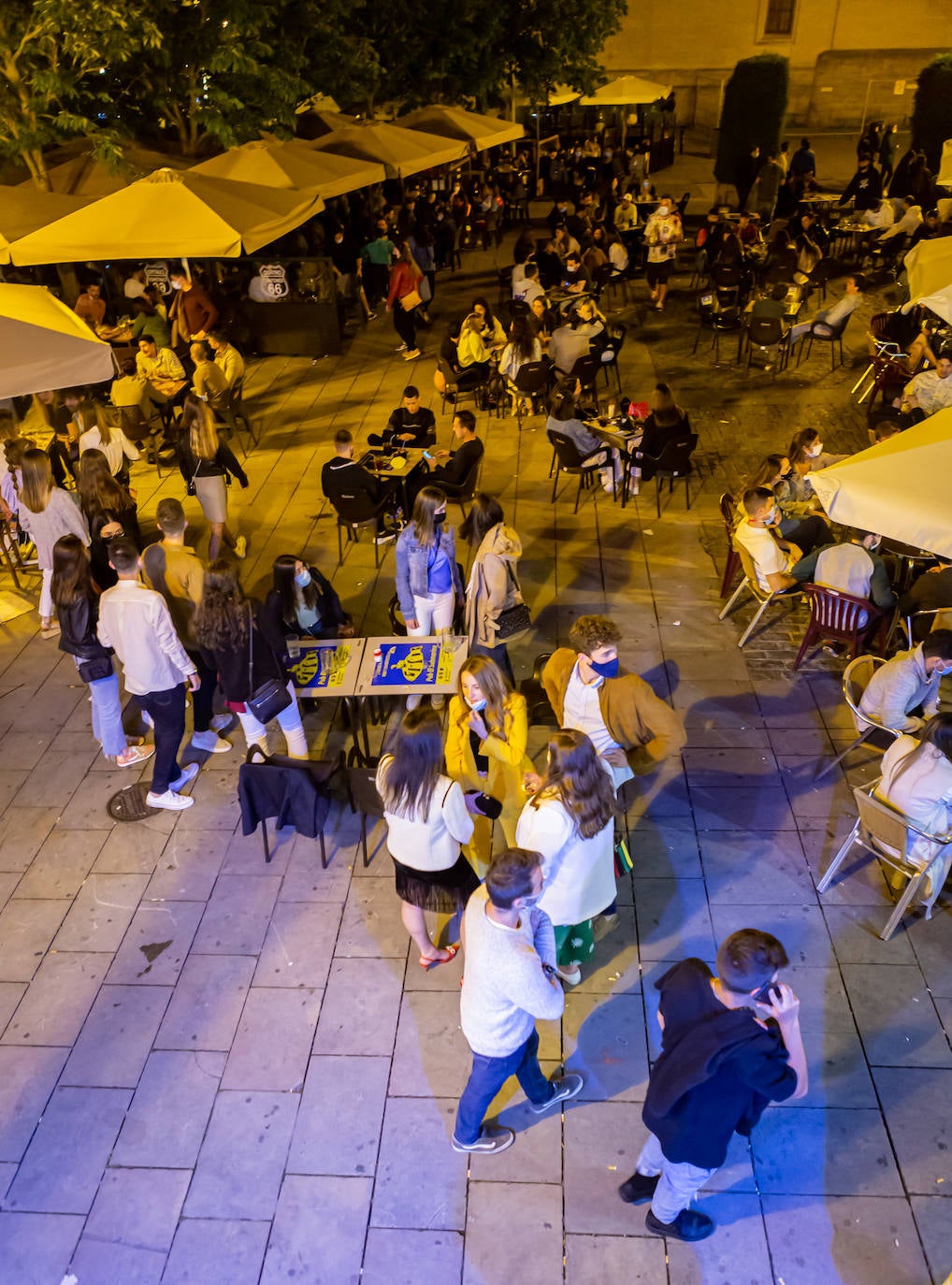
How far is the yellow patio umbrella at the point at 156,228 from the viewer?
9.83m

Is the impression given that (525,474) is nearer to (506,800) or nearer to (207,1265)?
(506,800)

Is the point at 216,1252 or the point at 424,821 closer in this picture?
the point at 216,1252

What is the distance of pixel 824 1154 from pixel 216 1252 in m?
2.67

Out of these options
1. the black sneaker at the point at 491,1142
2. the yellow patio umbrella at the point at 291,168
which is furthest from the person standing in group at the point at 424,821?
the yellow patio umbrella at the point at 291,168

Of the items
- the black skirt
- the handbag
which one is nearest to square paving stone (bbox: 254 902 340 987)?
the black skirt

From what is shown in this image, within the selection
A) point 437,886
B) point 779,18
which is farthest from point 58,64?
point 779,18

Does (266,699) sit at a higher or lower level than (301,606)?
lower

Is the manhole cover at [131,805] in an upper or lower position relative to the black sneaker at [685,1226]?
lower

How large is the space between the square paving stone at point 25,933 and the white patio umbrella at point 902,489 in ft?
17.2

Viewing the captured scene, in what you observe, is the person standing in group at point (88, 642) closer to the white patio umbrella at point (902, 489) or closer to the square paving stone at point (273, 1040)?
the square paving stone at point (273, 1040)

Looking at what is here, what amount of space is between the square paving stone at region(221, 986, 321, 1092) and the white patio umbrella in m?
4.10

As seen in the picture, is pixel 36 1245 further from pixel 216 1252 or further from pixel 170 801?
pixel 170 801

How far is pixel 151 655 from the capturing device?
18.6ft

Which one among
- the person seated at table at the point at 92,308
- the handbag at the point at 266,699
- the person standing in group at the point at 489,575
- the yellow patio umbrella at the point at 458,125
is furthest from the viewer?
the yellow patio umbrella at the point at 458,125
